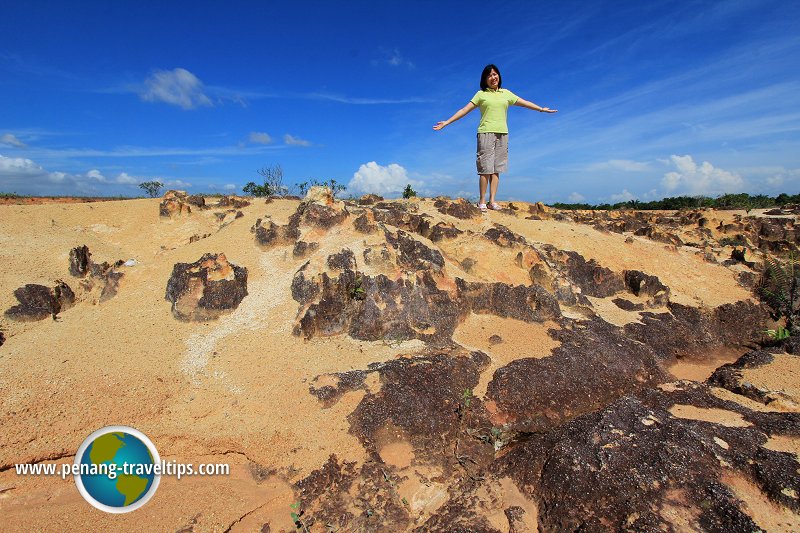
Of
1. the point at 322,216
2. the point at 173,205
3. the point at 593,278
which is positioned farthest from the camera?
the point at 173,205

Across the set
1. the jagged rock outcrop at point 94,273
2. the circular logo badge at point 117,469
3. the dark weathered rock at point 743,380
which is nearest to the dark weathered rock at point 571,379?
the dark weathered rock at point 743,380

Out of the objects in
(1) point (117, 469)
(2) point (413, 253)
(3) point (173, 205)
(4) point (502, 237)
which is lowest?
(1) point (117, 469)

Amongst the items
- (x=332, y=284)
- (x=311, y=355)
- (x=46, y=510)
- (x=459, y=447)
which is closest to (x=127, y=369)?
(x=46, y=510)

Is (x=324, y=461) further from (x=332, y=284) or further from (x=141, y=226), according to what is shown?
(x=141, y=226)

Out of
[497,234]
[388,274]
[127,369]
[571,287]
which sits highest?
[497,234]

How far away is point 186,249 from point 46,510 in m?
6.73

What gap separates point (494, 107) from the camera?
29.3 feet

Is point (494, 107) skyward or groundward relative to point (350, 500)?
skyward

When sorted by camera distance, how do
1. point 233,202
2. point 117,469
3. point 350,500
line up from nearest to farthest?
point 350,500, point 117,469, point 233,202

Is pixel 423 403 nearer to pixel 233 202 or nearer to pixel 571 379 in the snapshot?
pixel 571 379

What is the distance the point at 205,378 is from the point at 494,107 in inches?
322

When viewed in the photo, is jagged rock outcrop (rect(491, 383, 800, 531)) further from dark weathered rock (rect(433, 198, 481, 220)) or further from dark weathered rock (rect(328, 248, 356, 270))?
dark weathered rock (rect(433, 198, 481, 220))

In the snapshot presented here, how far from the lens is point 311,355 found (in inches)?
261

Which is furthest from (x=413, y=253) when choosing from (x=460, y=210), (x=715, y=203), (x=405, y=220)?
(x=715, y=203)
